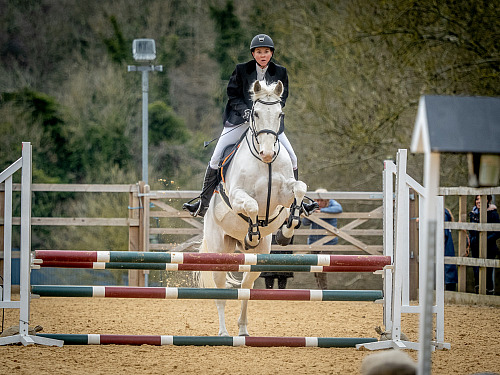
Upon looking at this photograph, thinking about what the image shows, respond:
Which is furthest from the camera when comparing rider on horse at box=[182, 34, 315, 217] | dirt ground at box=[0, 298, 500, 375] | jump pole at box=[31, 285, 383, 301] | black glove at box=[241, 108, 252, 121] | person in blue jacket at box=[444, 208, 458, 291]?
person in blue jacket at box=[444, 208, 458, 291]

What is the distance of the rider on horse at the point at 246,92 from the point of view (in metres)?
6.07

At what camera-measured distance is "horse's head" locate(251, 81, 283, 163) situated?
17.7 ft

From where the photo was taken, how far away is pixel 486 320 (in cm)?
Answer: 754

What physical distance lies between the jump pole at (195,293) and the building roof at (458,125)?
2678 mm

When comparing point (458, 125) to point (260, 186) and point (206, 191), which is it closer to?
point (260, 186)

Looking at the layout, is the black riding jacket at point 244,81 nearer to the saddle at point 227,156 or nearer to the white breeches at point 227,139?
the white breeches at point 227,139

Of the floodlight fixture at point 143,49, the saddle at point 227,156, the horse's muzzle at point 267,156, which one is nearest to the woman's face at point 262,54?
the saddle at point 227,156

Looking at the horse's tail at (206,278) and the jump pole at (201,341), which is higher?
the horse's tail at (206,278)

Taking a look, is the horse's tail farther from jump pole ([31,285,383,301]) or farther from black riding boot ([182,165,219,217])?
jump pole ([31,285,383,301])

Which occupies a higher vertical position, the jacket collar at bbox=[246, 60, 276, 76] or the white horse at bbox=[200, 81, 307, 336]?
the jacket collar at bbox=[246, 60, 276, 76]

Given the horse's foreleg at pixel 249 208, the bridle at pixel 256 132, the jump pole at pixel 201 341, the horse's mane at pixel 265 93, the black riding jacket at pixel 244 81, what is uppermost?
the black riding jacket at pixel 244 81

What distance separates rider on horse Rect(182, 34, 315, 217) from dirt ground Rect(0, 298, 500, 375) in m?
1.63

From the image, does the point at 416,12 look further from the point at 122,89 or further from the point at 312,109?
the point at 122,89

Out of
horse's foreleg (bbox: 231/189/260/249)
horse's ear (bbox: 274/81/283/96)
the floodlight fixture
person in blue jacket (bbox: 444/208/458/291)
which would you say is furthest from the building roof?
the floodlight fixture
